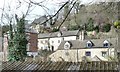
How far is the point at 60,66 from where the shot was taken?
9.64m

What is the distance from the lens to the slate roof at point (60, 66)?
9172mm

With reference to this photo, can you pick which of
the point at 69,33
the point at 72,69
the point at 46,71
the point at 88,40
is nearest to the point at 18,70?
the point at 46,71

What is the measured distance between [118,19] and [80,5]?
910 mm

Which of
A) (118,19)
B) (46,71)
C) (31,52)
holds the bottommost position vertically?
(31,52)

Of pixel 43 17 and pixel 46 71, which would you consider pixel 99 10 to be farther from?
pixel 46 71

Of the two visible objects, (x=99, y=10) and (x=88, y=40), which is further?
(x=88, y=40)

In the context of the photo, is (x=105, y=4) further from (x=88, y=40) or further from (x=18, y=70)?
(x=88, y=40)

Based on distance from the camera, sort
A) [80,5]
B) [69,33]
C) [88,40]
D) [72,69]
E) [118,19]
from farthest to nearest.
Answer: [69,33], [88,40], [72,69], [80,5], [118,19]

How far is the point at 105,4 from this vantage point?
6.15m

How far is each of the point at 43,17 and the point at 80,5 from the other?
791mm

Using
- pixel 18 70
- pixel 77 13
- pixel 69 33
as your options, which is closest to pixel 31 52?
pixel 69 33

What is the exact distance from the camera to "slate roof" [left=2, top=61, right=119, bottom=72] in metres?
9.17

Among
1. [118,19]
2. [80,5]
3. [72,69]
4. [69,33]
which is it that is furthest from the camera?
[69,33]

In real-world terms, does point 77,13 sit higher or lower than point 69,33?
higher
